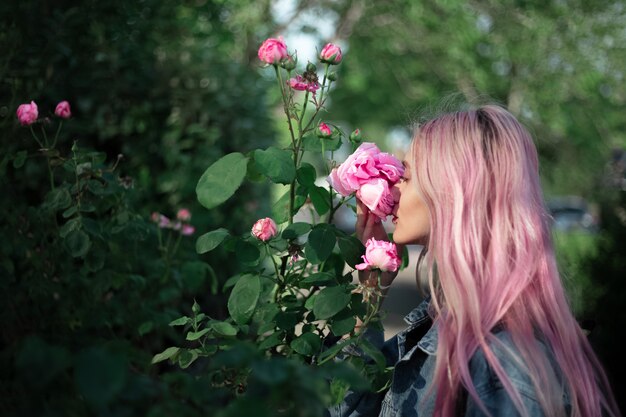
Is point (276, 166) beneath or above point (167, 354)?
above

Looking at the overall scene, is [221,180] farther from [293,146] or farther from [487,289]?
[487,289]

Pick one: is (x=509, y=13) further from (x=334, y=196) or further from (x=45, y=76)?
(x=334, y=196)

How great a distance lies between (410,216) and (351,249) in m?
0.18

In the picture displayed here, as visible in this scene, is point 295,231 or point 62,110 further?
point 62,110

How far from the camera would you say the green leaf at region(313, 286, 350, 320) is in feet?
5.82

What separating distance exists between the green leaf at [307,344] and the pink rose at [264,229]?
0.89 feet

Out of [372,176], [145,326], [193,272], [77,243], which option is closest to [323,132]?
[372,176]

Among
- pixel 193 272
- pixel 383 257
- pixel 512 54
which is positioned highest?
pixel 383 257

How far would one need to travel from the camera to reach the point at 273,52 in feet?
6.32

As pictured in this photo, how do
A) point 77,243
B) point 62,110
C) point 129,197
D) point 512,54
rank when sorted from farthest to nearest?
point 512,54 < point 129,197 < point 62,110 < point 77,243

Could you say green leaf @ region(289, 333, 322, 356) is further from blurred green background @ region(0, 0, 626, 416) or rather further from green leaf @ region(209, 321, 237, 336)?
blurred green background @ region(0, 0, 626, 416)

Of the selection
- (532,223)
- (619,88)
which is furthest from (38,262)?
(619,88)

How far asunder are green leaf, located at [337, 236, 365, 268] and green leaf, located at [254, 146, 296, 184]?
0.72 ft

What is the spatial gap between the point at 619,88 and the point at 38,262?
13.7 metres
